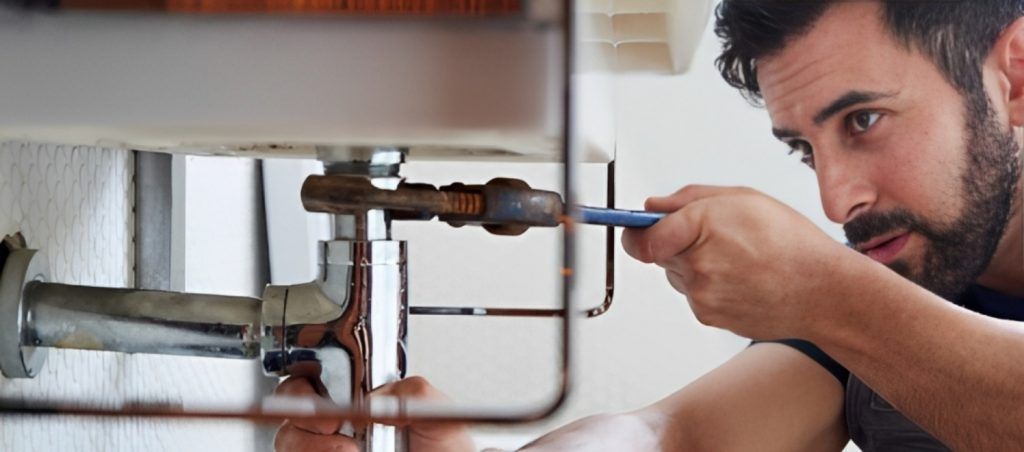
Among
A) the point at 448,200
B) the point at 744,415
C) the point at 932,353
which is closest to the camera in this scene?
the point at 448,200

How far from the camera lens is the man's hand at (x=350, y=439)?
388mm

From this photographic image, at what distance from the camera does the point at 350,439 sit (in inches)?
16.2

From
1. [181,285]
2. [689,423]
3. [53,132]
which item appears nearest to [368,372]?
[53,132]

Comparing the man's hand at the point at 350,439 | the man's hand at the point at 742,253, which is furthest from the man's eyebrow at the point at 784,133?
the man's hand at the point at 350,439

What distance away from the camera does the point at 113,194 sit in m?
0.53

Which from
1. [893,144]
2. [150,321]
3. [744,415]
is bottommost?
[744,415]

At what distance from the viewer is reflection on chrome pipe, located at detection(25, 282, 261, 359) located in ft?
1.31

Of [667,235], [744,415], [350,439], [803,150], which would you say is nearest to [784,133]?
[803,150]

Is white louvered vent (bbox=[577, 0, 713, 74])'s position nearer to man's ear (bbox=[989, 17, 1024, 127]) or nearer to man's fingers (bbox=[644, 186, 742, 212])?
man's fingers (bbox=[644, 186, 742, 212])

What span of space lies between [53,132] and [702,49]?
0.61 meters

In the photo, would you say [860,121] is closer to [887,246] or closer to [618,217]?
[887,246]

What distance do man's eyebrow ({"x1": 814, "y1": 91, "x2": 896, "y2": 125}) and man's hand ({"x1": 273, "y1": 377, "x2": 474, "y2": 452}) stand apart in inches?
20.4

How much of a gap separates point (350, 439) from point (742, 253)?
0.28 metres

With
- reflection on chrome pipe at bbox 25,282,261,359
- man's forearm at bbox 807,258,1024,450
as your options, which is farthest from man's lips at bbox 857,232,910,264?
reflection on chrome pipe at bbox 25,282,261,359
